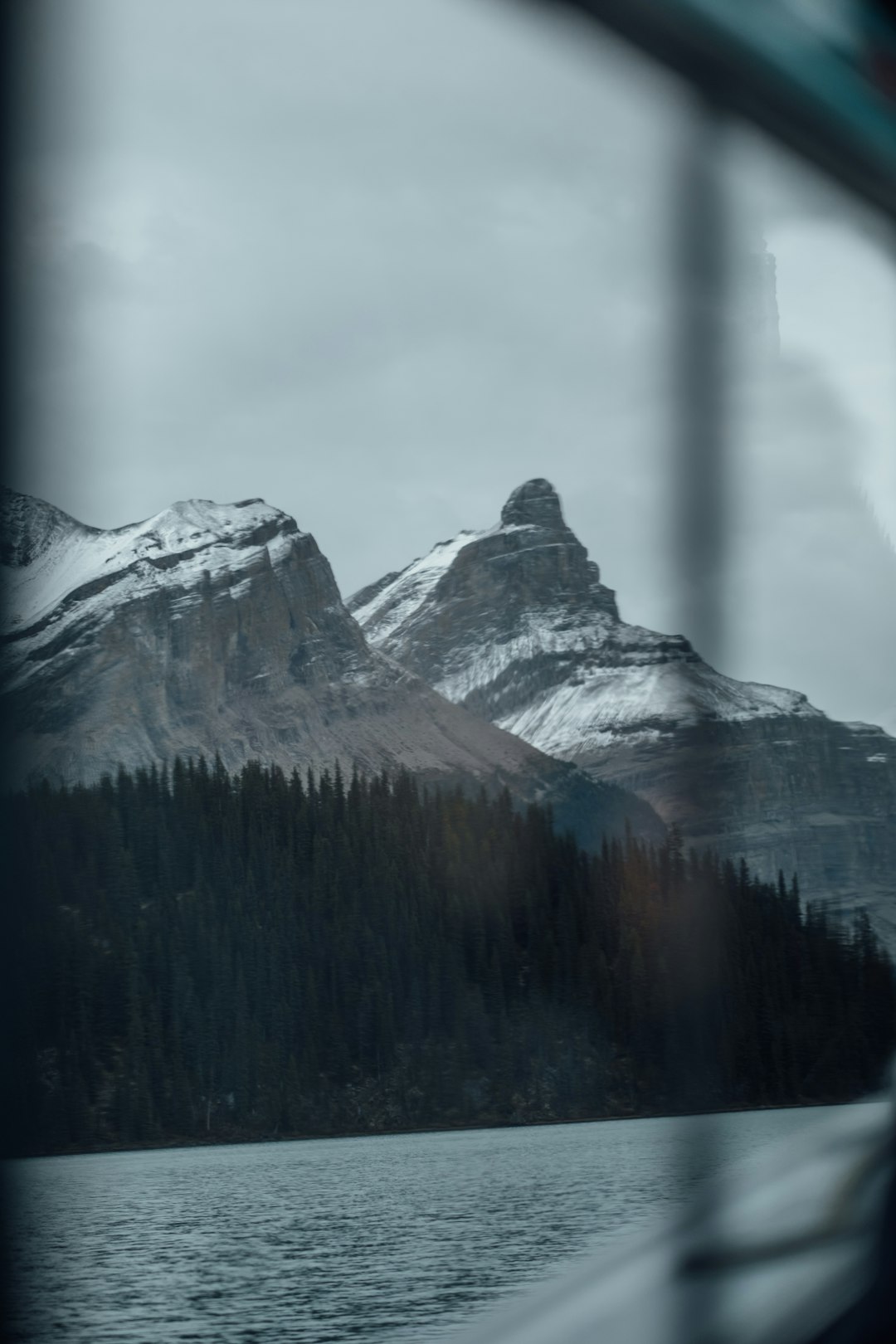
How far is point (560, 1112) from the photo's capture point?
6631 cm

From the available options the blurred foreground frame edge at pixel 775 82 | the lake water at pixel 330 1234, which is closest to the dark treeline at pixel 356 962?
the lake water at pixel 330 1234

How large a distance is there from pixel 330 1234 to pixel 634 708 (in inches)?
1019

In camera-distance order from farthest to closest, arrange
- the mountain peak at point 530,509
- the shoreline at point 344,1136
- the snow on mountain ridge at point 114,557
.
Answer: the mountain peak at point 530,509 → the shoreline at point 344,1136 → the snow on mountain ridge at point 114,557

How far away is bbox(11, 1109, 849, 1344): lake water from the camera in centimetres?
1886

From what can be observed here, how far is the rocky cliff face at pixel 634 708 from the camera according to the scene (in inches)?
88.7

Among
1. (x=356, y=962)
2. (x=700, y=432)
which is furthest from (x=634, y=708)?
(x=700, y=432)

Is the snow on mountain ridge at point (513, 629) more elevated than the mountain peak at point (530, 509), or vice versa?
the mountain peak at point (530, 509)

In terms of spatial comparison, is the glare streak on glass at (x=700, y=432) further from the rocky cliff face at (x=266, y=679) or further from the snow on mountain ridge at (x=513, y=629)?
the snow on mountain ridge at (x=513, y=629)

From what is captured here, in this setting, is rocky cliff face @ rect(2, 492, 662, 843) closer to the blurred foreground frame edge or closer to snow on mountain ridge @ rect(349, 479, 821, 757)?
snow on mountain ridge @ rect(349, 479, 821, 757)

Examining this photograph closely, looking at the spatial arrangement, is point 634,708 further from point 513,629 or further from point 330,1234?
point 513,629

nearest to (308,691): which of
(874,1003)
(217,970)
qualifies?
(217,970)

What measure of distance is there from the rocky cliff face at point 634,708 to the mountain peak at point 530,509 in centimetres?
29

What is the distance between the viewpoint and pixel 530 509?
149625 mm

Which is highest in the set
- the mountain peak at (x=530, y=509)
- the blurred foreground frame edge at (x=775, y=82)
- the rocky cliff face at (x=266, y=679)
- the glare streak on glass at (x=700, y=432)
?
the mountain peak at (x=530, y=509)
